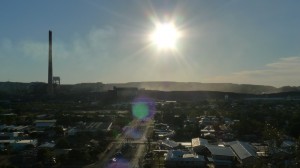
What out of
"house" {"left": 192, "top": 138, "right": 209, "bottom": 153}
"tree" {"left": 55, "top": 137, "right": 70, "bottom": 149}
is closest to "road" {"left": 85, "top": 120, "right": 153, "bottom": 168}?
"tree" {"left": 55, "top": 137, "right": 70, "bottom": 149}

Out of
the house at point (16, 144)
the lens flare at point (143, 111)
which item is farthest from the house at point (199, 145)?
the lens flare at point (143, 111)

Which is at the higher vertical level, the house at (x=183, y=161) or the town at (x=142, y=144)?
the town at (x=142, y=144)

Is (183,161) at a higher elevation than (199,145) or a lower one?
lower

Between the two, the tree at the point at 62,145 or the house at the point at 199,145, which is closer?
the house at the point at 199,145

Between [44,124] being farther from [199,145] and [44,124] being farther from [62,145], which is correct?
[199,145]

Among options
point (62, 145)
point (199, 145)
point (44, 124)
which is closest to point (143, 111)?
point (44, 124)

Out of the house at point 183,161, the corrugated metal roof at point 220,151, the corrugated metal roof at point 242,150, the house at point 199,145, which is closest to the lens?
the house at point 183,161

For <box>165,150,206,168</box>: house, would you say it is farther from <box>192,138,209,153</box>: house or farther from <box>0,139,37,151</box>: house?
<box>0,139,37,151</box>: house

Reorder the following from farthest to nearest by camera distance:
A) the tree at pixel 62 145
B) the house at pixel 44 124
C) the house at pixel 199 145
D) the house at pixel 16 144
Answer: the house at pixel 44 124, the tree at pixel 62 145, the house at pixel 16 144, the house at pixel 199 145

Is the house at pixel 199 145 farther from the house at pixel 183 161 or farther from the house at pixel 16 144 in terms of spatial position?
the house at pixel 16 144

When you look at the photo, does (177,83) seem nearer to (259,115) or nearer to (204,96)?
(204,96)

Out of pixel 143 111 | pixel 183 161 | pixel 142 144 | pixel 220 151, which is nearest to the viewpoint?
pixel 183 161
